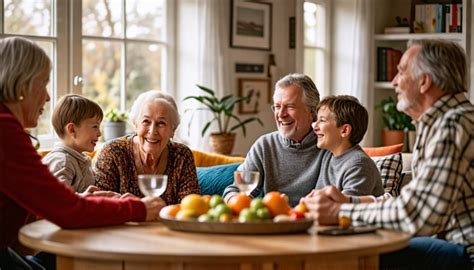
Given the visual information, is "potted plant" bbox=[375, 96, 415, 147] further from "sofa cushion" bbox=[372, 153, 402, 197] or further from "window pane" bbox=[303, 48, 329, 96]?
"sofa cushion" bbox=[372, 153, 402, 197]

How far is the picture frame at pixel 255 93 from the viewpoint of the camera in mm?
7176

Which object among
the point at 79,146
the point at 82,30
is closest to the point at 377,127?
the point at 82,30

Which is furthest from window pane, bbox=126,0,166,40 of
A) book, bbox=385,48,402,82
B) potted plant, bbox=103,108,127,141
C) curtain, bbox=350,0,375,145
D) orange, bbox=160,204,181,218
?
orange, bbox=160,204,181,218

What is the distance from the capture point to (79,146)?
12.6 feet

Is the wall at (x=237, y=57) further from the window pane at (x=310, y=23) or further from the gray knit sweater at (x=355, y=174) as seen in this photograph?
the gray knit sweater at (x=355, y=174)

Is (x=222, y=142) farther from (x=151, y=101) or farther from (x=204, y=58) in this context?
(x=151, y=101)

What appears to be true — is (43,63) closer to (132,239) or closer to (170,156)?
(132,239)

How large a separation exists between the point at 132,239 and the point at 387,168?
1984 millimetres

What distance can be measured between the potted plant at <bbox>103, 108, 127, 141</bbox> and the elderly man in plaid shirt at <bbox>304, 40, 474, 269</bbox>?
3167mm

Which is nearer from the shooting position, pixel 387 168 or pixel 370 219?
pixel 370 219

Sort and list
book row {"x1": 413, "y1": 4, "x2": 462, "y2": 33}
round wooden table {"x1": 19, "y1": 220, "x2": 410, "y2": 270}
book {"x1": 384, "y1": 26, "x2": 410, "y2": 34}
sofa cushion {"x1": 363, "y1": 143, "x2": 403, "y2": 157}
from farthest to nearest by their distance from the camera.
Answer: book {"x1": 384, "y1": 26, "x2": 410, "y2": 34} < book row {"x1": 413, "y1": 4, "x2": 462, "y2": 33} < sofa cushion {"x1": 363, "y1": 143, "x2": 403, "y2": 157} < round wooden table {"x1": 19, "y1": 220, "x2": 410, "y2": 270}

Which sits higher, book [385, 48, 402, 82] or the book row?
the book row

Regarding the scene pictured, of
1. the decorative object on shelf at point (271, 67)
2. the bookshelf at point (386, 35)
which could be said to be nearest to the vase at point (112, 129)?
the decorative object on shelf at point (271, 67)

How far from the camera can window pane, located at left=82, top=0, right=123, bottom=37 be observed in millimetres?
5965
